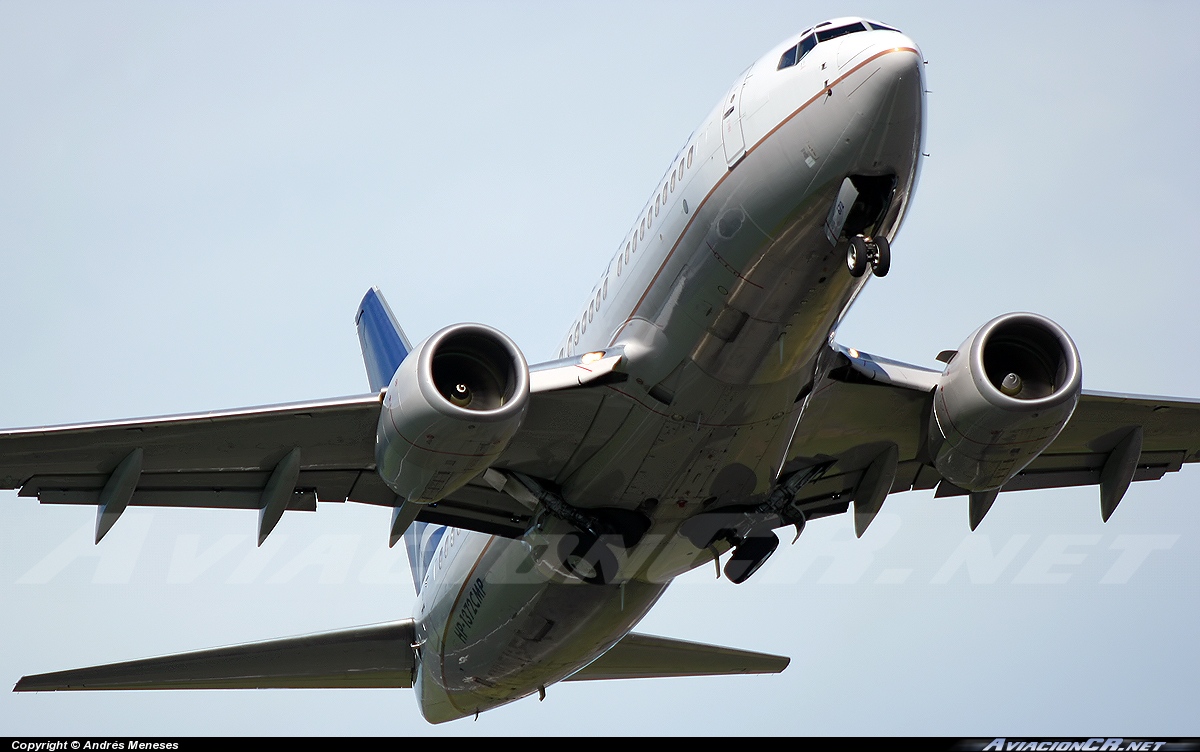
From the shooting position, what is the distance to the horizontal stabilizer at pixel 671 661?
858 inches

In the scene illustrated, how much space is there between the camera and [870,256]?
1300 centimetres

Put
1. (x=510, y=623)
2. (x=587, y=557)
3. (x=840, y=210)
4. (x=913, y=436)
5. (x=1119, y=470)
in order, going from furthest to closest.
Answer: (x=1119, y=470) → (x=510, y=623) → (x=913, y=436) → (x=587, y=557) → (x=840, y=210)

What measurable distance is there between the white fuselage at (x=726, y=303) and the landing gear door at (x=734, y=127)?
0.02m

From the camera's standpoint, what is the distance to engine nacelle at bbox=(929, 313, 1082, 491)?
49.2 ft

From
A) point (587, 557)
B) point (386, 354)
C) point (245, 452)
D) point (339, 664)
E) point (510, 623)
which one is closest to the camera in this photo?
point (245, 452)

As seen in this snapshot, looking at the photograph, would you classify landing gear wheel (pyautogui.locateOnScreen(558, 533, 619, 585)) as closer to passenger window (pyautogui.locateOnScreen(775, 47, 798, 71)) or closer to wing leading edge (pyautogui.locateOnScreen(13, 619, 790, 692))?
wing leading edge (pyautogui.locateOnScreen(13, 619, 790, 692))

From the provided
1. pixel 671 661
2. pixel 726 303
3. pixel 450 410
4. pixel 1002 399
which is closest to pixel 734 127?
pixel 726 303

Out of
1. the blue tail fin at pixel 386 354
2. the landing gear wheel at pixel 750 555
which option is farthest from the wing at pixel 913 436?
the blue tail fin at pixel 386 354

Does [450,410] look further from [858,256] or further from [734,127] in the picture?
[858,256]

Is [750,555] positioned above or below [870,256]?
below

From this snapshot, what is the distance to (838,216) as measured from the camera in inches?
511

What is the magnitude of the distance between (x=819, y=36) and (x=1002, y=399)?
15.9 feet

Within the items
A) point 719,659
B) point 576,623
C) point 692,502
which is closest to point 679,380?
point 692,502

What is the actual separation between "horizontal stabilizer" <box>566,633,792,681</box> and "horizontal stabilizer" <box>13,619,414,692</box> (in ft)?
11.4
